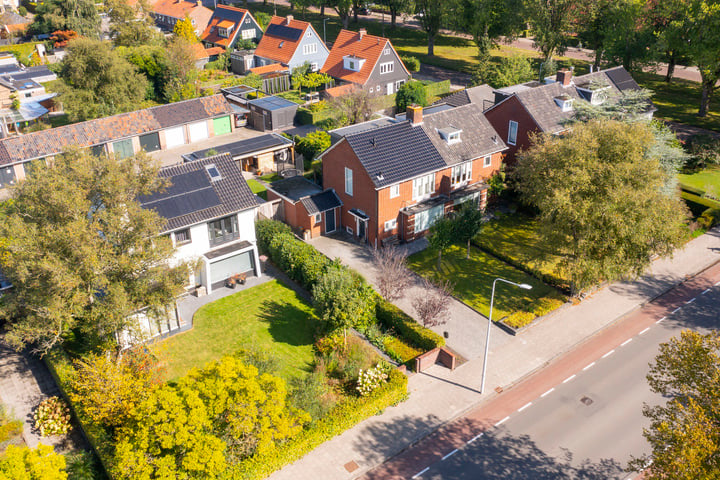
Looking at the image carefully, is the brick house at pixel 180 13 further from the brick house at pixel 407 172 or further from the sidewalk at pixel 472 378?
the sidewalk at pixel 472 378

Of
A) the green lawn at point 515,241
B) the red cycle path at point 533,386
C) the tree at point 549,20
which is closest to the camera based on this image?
the red cycle path at point 533,386

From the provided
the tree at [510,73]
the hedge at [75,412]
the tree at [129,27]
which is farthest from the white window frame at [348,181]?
the tree at [129,27]

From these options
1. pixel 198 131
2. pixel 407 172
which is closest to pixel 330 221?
pixel 407 172

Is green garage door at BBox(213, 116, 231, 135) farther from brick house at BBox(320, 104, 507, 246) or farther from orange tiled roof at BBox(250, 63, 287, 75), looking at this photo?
brick house at BBox(320, 104, 507, 246)

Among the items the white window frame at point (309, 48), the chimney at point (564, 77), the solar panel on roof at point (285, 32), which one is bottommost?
the chimney at point (564, 77)

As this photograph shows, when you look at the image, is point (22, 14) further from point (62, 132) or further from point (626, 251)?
point (626, 251)

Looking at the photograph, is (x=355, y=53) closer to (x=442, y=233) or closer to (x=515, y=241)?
(x=515, y=241)
